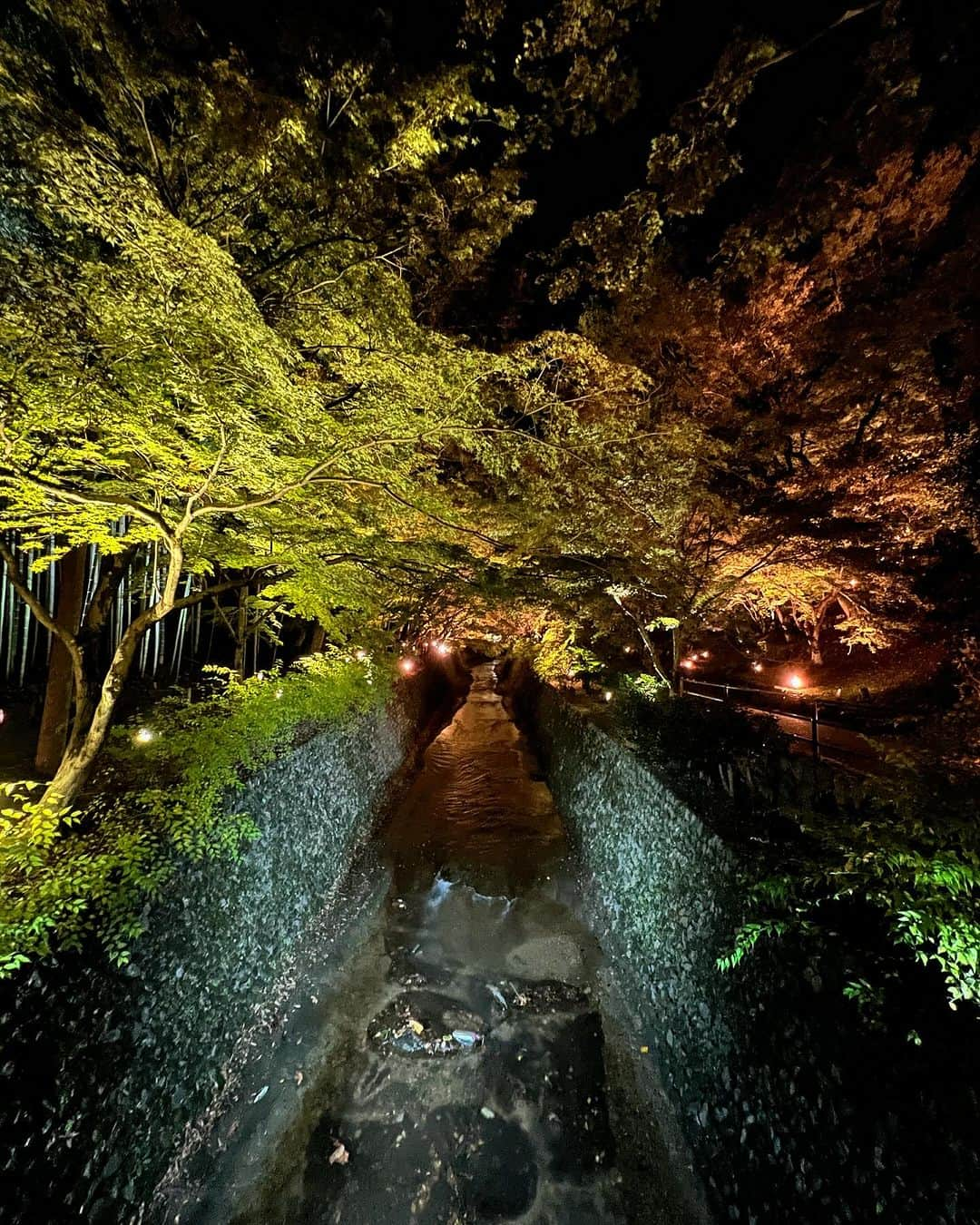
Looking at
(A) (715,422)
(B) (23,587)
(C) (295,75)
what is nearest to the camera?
(C) (295,75)

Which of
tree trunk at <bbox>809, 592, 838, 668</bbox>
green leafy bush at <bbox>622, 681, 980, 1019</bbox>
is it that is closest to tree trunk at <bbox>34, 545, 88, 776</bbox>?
green leafy bush at <bbox>622, 681, 980, 1019</bbox>

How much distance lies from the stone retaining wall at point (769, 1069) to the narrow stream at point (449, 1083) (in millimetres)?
717

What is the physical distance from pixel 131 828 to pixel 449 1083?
13.3 ft

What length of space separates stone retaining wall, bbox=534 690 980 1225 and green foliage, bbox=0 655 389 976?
4732mm

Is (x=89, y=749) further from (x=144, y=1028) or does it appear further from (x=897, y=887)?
(x=897, y=887)

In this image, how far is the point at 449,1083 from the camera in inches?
185

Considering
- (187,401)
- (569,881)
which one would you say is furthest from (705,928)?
(187,401)

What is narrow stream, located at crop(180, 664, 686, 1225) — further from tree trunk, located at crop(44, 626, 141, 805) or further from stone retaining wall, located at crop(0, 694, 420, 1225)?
tree trunk, located at crop(44, 626, 141, 805)

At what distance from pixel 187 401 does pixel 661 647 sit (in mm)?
12826

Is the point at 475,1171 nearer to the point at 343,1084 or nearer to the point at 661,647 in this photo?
the point at 343,1084

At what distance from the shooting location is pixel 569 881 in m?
8.16

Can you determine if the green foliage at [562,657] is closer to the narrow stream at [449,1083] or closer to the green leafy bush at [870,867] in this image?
the narrow stream at [449,1083]

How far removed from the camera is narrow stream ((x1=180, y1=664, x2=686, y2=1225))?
3.81 metres

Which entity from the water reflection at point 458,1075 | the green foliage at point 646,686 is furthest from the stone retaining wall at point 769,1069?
the green foliage at point 646,686
